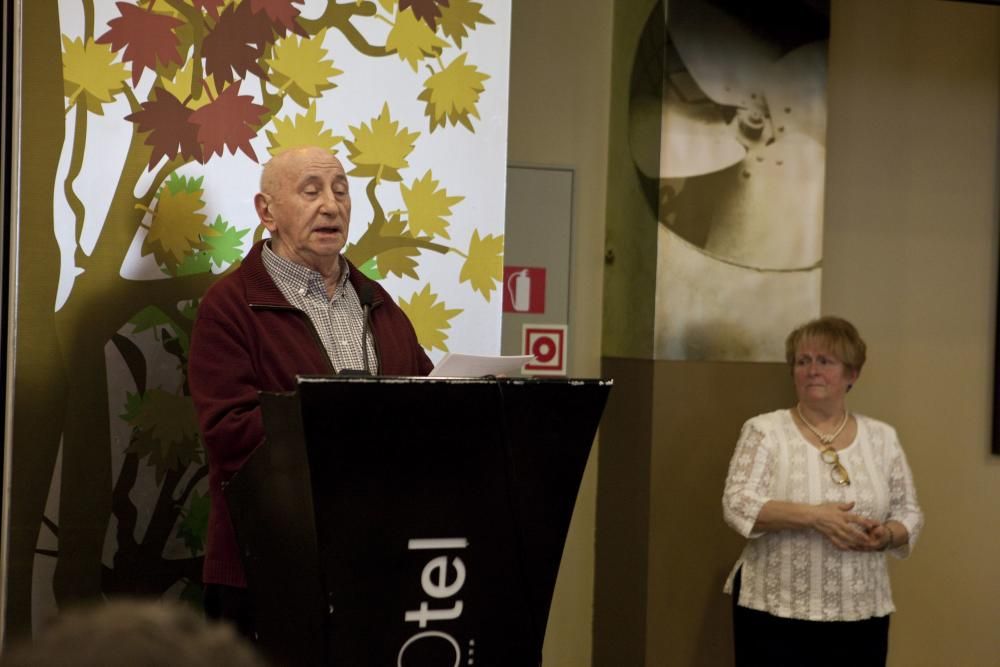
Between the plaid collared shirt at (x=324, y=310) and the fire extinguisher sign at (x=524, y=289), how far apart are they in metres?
1.86

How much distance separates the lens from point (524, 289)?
14.9ft

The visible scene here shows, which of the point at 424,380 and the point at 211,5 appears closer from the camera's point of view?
the point at 424,380

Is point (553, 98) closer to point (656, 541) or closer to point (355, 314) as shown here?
point (656, 541)

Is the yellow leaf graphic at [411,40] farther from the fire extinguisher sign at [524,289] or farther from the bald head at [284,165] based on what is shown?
the fire extinguisher sign at [524,289]

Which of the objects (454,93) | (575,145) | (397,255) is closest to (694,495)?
(575,145)

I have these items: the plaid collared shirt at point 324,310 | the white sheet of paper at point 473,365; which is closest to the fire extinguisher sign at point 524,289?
the plaid collared shirt at point 324,310

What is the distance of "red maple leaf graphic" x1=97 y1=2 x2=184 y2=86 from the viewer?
303 cm

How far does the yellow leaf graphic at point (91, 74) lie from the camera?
9.83 feet

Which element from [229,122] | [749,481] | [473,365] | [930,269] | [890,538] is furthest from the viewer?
[930,269]

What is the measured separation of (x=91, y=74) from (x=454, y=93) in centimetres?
97

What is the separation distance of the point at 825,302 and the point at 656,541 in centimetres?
127

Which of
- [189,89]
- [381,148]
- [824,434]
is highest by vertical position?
[189,89]

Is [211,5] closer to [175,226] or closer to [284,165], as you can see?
[175,226]

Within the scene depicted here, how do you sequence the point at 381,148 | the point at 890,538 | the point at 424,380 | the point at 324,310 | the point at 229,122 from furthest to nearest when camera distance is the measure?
the point at 890,538
the point at 381,148
the point at 229,122
the point at 324,310
the point at 424,380
